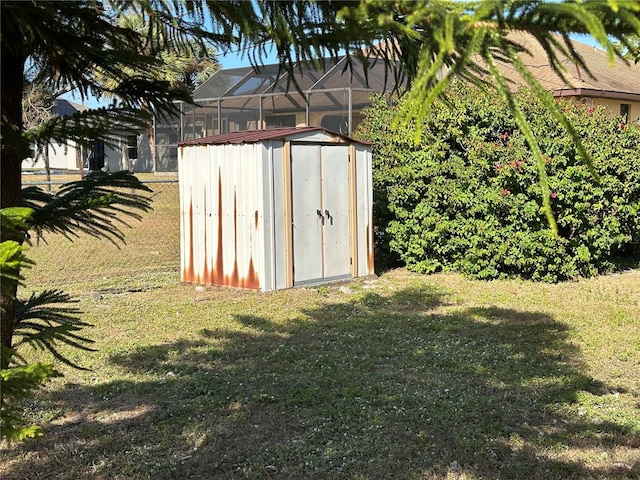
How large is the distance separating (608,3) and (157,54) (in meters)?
1.91

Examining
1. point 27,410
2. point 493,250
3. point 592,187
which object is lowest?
point 27,410

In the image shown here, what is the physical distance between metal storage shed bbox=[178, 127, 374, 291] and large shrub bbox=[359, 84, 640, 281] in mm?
868

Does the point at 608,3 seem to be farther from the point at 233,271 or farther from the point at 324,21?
the point at 233,271

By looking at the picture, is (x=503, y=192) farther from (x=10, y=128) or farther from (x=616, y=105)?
(x=616, y=105)

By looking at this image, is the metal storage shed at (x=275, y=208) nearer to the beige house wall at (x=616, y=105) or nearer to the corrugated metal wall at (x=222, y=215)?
the corrugated metal wall at (x=222, y=215)

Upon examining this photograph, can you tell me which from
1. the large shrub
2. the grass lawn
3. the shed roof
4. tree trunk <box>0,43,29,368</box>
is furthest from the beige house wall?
tree trunk <box>0,43,29,368</box>

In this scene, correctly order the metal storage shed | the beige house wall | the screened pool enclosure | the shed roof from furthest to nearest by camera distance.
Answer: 1. the beige house wall
2. the screened pool enclosure
3. the metal storage shed
4. the shed roof

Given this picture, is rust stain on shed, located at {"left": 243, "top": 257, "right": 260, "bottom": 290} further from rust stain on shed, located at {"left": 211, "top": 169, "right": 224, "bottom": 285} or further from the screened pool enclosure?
the screened pool enclosure

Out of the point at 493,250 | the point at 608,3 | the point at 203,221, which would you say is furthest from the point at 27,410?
the point at 493,250

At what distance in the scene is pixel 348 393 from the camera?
544 cm

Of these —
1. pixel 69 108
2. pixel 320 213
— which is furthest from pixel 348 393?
pixel 320 213

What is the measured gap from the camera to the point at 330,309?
898 centimetres

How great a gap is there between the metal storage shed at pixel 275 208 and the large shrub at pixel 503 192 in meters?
0.87

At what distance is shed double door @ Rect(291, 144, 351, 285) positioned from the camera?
10.5 metres
